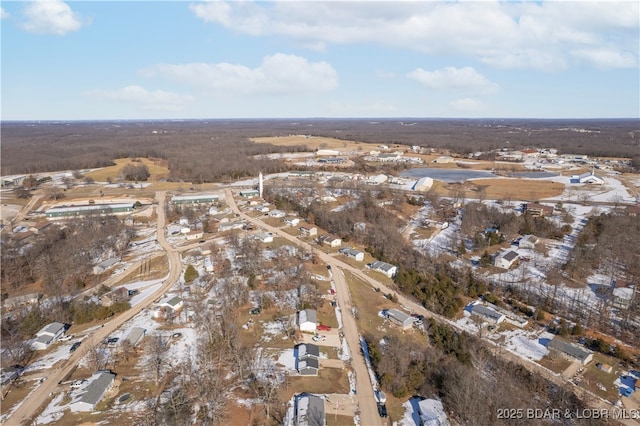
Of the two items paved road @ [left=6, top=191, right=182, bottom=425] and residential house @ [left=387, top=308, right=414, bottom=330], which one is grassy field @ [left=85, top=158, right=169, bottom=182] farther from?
residential house @ [left=387, top=308, right=414, bottom=330]

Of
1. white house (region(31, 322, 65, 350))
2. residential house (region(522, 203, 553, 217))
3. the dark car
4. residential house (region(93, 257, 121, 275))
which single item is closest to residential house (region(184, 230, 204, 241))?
residential house (region(93, 257, 121, 275))

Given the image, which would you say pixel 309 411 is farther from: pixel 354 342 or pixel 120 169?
pixel 120 169

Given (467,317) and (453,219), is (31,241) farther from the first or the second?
(453,219)

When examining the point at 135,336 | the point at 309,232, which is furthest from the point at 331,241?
the point at 135,336

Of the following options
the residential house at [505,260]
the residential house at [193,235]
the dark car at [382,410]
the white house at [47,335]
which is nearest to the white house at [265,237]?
the residential house at [193,235]

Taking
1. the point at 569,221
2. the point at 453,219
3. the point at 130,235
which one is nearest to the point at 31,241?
the point at 130,235
